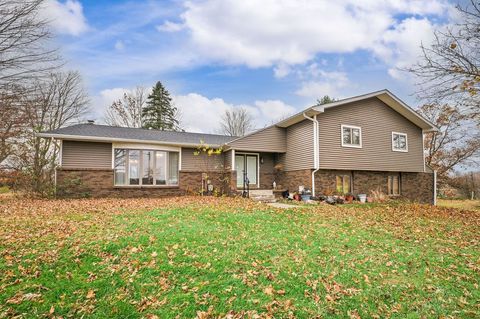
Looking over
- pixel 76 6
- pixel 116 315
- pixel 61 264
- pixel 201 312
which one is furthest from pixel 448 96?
pixel 76 6

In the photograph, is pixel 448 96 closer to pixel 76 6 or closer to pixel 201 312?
pixel 201 312

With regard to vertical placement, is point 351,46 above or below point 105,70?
above

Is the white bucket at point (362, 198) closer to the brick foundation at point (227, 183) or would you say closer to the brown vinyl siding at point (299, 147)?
the brick foundation at point (227, 183)

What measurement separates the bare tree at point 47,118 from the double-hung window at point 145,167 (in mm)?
3240

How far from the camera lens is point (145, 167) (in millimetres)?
13727

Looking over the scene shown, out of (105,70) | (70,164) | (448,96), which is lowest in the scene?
(70,164)

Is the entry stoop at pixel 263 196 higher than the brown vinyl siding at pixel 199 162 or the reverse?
the reverse

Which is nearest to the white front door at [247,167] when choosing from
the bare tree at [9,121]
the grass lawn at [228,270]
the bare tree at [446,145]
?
the grass lawn at [228,270]

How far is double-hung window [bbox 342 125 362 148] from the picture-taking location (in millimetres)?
14453

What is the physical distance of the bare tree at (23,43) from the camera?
19.9ft

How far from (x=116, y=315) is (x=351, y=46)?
1580 cm

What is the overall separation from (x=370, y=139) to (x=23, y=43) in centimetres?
1554

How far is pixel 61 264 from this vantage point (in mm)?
4301

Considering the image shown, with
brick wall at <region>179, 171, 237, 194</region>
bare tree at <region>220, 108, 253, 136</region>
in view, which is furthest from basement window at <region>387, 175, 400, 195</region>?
bare tree at <region>220, 108, 253, 136</region>
